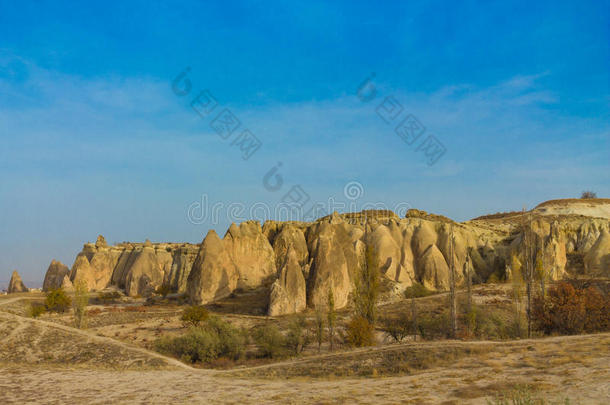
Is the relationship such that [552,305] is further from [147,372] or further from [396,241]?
[396,241]

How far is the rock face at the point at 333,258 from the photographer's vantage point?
100ft

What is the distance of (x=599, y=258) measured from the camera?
39.2m

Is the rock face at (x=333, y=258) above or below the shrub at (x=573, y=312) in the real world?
above

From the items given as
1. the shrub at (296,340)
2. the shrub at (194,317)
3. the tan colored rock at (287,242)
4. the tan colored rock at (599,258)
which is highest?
the tan colored rock at (287,242)

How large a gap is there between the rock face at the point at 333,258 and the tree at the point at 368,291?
6348 mm

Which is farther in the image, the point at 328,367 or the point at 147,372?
the point at 147,372

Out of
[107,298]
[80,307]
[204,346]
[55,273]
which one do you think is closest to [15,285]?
[55,273]

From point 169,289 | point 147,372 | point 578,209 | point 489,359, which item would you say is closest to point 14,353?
point 147,372

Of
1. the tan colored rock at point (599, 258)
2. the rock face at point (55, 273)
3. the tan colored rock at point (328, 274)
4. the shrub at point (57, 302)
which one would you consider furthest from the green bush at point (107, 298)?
the tan colored rock at point (599, 258)

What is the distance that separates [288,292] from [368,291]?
27.3 ft

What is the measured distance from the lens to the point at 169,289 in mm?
46062

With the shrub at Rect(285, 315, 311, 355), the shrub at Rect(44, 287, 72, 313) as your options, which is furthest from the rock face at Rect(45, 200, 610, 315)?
the shrub at Rect(44, 287, 72, 313)

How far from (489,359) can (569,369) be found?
2.13 meters

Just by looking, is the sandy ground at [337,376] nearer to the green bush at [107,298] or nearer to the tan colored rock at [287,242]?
the green bush at [107,298]
